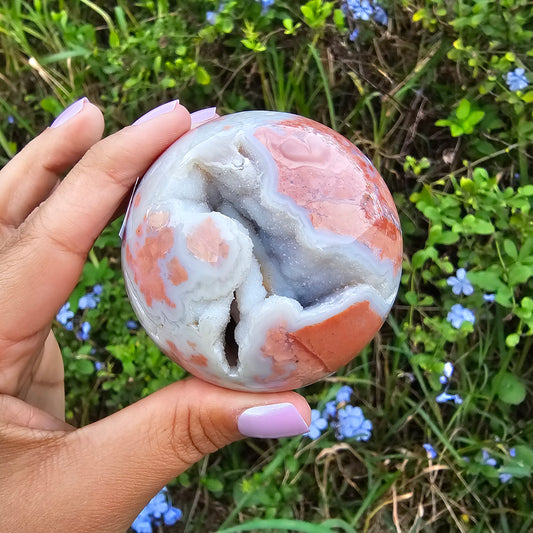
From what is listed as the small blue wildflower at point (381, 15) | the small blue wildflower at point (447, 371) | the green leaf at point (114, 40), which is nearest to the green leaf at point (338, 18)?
the small blue wildflower at point (381, 15)

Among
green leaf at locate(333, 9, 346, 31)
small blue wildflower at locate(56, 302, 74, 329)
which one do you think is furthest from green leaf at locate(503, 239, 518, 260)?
small blue wildflower at locate(56, 302, 74, 329)

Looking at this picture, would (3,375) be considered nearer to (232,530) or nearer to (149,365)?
(149,365)

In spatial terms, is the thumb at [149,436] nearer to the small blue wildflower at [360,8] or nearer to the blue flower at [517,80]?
the blue flower at [517,80]

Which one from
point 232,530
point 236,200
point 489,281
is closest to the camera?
point 236,200

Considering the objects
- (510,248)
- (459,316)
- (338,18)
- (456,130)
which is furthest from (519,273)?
(338,18)

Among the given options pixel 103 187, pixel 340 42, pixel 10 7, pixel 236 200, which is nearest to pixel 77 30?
pixel 10 7

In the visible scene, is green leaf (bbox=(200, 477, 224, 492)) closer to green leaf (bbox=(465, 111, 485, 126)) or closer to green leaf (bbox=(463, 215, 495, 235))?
green leaf (bbox=(463, 215, 495, 235))
